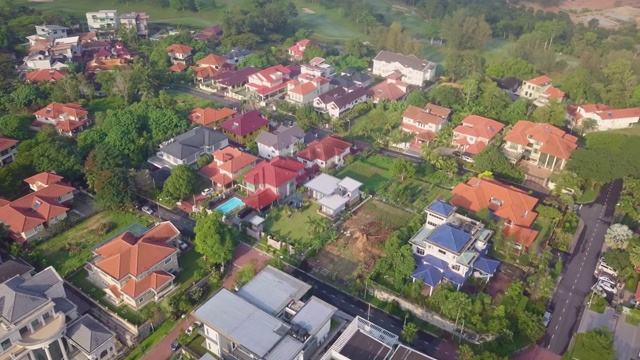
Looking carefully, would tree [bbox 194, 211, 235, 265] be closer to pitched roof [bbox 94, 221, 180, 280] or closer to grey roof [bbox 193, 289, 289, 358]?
pitched roof [bbox 94, 221, 180, 280]

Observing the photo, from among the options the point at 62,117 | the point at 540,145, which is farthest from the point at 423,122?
the point at 62,117

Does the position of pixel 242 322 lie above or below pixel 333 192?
below

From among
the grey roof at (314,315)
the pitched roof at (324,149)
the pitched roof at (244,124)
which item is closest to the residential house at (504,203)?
the pitched roof at (324,149)

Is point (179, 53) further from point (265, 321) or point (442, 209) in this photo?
point (265, 321)

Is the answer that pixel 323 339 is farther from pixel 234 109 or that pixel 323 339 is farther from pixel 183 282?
pixel 234 109

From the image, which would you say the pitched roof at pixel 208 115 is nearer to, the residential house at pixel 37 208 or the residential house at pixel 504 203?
the residential house at pixel 37 208
